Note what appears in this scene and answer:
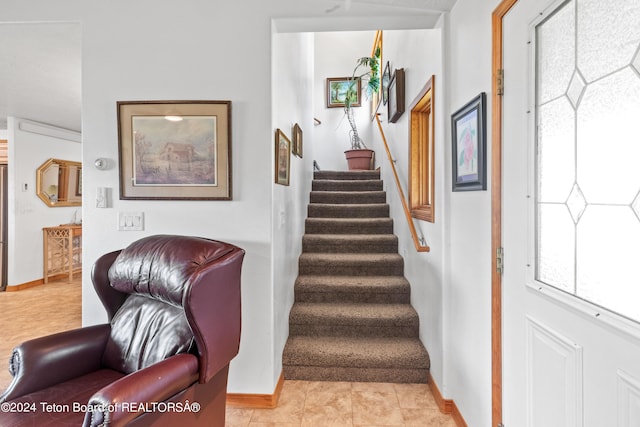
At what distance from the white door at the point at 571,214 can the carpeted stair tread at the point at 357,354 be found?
0.92 m

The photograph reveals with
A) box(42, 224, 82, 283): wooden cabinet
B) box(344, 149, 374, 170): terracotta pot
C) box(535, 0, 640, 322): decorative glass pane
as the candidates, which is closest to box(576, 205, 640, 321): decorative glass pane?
box(535, 0, 640, 322): decorative glass pane

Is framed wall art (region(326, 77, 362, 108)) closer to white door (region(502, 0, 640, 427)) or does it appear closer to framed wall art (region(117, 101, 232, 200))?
framed wall art (region(117, 101, 232, 200))

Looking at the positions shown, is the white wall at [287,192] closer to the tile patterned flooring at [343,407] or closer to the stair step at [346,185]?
the tile patterned flooring at [343,407]

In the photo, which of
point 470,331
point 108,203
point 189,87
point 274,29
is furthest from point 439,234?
point 108,203

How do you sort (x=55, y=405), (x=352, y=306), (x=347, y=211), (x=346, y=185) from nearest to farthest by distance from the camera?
(x=55, y=405) < (x=352, y=306) < (x=347, y=211) < (x=346, y=185)

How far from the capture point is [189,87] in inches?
79.1

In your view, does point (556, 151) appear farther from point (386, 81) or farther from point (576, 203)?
A: point (386, 81)

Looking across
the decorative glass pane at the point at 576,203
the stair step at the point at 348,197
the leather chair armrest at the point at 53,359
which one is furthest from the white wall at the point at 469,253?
the stair step at the point at 348,197

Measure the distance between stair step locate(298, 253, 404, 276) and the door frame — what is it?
1623 mm

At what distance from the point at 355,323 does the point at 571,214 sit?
6.01 ft

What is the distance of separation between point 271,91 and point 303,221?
1836mm

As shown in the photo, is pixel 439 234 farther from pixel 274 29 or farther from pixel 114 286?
pixel 114 286

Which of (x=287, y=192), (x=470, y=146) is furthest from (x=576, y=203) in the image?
(x=287, y=192)

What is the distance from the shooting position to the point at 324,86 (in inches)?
220
